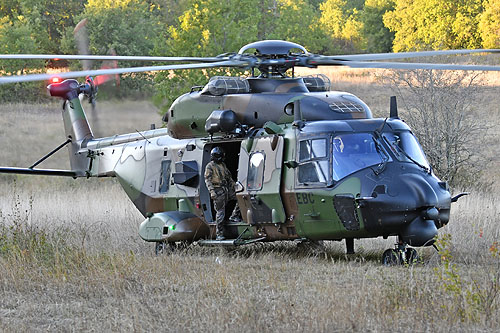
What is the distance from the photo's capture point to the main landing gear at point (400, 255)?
12.4 metres

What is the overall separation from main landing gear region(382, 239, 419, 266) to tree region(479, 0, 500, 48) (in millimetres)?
45959

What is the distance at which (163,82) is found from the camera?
26812 mm

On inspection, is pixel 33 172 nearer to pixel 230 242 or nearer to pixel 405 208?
pixel 230 242

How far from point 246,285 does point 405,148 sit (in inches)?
135

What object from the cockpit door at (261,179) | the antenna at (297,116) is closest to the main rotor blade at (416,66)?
the antenna at (297,116)

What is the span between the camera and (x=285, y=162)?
517 inches

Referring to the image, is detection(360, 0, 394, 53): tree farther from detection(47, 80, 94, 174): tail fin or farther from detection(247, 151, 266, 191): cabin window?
detection(247, 151, 266, 191): cabin window

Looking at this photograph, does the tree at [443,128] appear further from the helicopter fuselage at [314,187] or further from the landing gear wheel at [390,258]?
the landing gear wheel at [390,258]

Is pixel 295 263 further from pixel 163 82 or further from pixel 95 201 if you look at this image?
pixel 163 82

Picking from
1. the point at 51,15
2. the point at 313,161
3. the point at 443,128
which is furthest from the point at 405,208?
the point at 51,15

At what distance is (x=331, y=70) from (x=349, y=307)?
44.6 metres

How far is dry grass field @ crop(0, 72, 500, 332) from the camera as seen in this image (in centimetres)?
868

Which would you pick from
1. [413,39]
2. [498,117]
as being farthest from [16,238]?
[413,39]

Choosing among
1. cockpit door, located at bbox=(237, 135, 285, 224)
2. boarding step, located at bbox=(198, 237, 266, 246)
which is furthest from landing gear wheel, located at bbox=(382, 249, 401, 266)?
boarding step, located at bbox=(198, 237, 266, 246)
